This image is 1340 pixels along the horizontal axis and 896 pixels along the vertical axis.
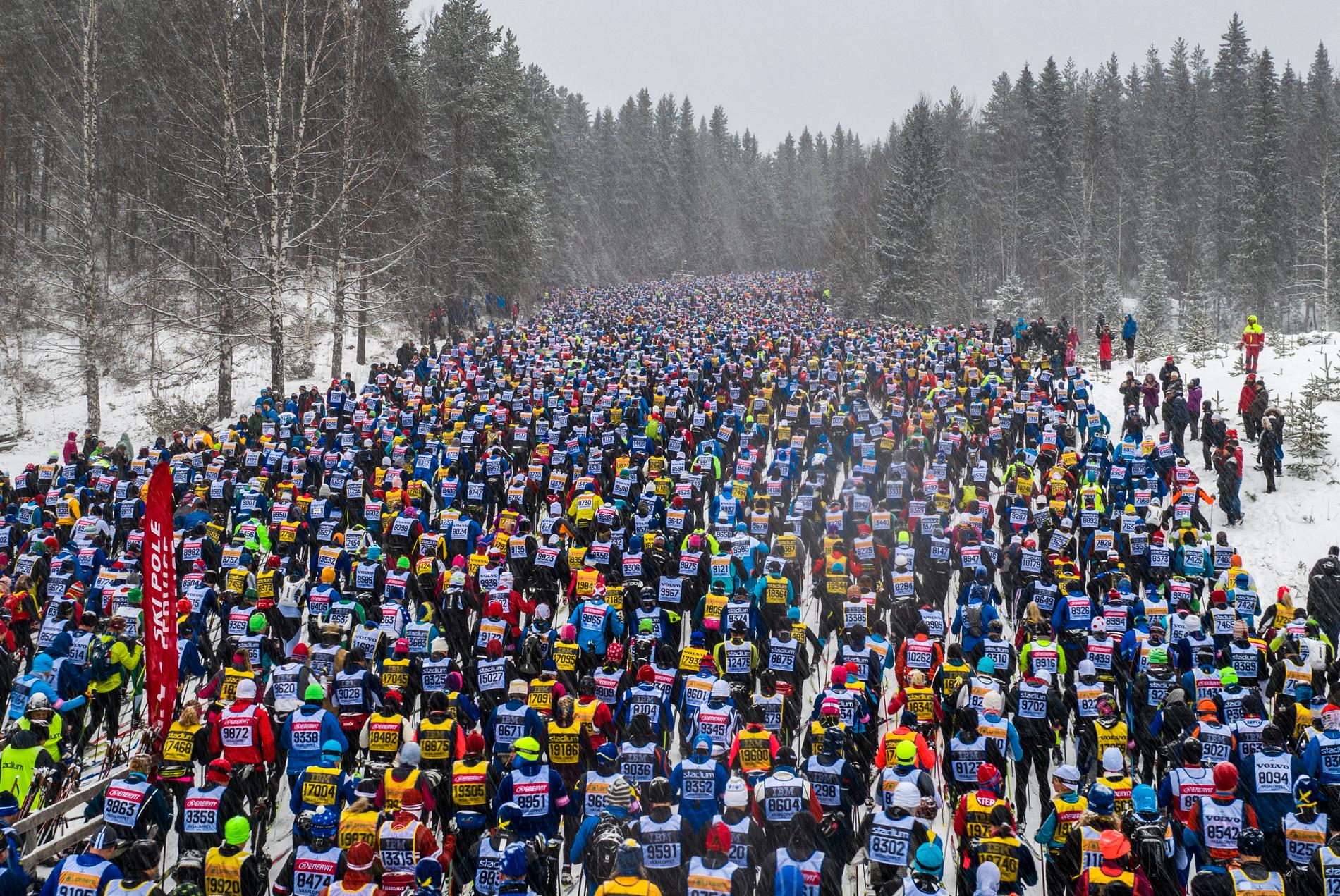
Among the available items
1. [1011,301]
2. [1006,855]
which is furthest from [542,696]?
[1011,301]

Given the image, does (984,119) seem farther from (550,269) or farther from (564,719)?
(564,719)

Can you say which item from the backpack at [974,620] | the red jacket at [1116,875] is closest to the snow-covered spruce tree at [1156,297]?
the backpack at [974,620]

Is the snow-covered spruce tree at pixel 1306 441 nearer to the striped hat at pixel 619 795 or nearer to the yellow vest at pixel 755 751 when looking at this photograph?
the yellow vest at pixel 755 751

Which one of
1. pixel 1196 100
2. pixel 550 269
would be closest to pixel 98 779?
pixel 550 269

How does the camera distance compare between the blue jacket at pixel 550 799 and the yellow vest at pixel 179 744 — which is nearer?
the blue jacket at pixel 550 799

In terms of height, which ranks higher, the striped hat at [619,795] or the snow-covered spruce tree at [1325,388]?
the snow-covered spruce tree at [1325,388]

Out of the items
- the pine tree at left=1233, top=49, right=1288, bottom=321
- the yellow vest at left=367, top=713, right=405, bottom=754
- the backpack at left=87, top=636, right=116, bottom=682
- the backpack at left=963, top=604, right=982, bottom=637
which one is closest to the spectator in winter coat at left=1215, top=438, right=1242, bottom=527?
the backpack at left=963, top=604, right=982, bottom=637

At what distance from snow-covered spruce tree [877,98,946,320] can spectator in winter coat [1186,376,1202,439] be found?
96.4 feet

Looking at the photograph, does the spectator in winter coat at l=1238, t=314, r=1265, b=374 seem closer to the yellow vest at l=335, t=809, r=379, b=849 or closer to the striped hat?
the striped hat

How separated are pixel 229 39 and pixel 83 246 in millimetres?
7509

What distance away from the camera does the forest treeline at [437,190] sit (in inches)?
1239

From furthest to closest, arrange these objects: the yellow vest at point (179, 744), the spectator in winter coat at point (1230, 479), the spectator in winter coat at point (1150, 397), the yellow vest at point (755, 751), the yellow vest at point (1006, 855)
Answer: the spectator in winter coat at point (1150, 397), the spectator in winter coat at point (1230, 479), the yellow vest at point (755, 751), the yellow vest at point (179, 744), the yellow vest at point (1006, 855)

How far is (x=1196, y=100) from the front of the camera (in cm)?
7631

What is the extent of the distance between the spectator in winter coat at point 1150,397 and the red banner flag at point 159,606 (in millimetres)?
22492
